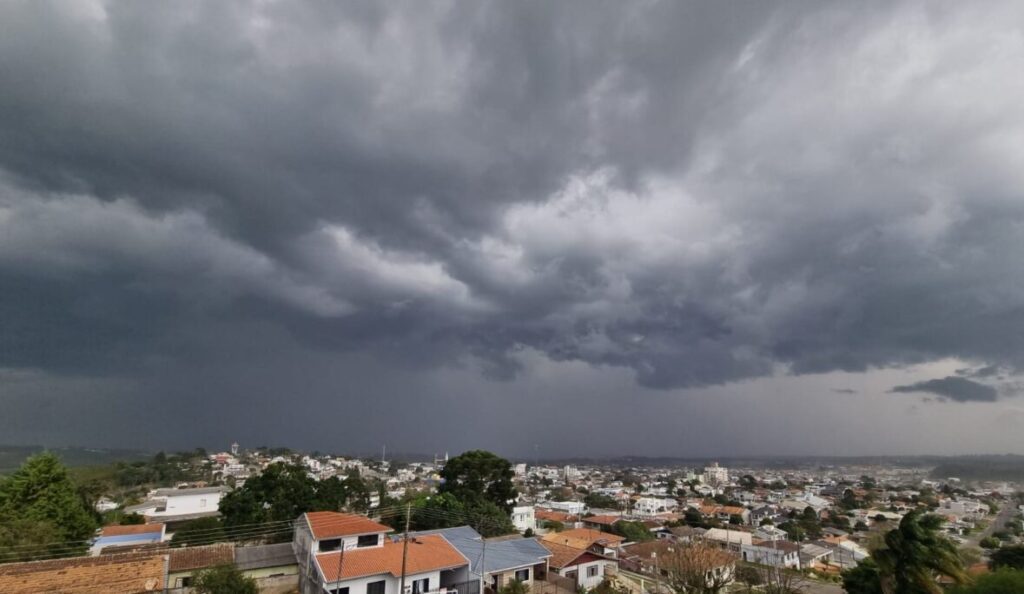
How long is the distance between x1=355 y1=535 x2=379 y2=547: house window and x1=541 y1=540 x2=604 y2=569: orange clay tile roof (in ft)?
38.7

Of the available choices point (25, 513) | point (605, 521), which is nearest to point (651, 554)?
point (605, 521)

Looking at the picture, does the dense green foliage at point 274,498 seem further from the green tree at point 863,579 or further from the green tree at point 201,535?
the green tree at point 863,579

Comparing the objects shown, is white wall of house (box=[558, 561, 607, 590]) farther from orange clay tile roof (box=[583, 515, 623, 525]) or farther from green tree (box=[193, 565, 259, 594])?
orange clay tile roof (box=[583, 515, 623, 525])

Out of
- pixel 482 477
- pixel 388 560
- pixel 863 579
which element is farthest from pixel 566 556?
pixel 863 579

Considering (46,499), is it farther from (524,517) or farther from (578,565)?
(524,517)

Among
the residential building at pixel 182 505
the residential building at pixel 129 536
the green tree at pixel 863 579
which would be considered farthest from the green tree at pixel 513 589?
the residential building at pixel 182 505

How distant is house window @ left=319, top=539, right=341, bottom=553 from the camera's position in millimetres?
28984

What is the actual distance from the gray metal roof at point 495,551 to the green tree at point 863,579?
16824 millimetres

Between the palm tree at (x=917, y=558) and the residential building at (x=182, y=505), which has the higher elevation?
the palm tree at (x=917, y=558)

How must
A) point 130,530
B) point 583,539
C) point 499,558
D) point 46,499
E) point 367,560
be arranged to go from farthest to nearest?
point 583,539 < point 130,530 < point 46,499 < point 499,558 < point 367,560

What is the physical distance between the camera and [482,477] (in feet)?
164

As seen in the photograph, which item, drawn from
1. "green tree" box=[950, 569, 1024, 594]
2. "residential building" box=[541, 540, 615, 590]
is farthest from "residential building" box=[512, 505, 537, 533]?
"green tree" box=[950, 569, 1024, 594]

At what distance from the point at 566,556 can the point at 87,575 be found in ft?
89.6

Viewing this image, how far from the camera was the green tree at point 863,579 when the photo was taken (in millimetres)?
24391
